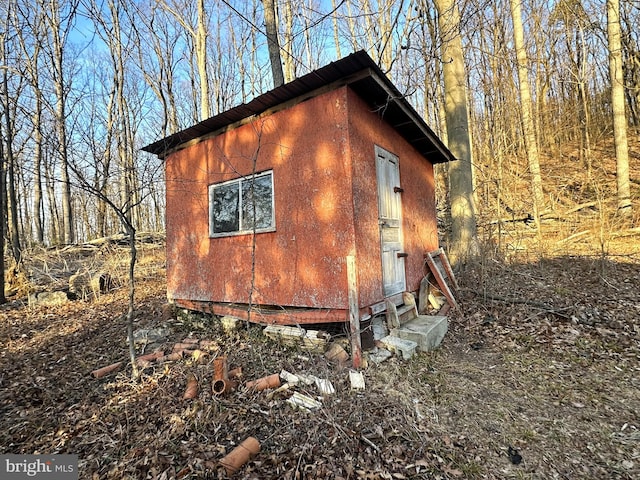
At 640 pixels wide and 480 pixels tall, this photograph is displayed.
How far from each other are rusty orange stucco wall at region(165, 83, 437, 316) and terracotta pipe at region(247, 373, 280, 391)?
1196 millimetres

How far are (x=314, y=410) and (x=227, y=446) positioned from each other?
84 cm

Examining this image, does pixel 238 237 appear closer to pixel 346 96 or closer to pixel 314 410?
pixel 346 96

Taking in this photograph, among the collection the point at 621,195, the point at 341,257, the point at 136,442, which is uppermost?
the point at 621,195

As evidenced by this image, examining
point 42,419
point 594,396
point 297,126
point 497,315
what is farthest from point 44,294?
point 594,396

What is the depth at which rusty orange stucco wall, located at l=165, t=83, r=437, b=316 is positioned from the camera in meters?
4.30

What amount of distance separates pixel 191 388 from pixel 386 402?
2.12 meters

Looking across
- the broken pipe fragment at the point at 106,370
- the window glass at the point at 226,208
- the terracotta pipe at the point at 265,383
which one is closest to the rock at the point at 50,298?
the broken pipe fragment at the point at 106,370

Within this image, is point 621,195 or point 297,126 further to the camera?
point 621,195

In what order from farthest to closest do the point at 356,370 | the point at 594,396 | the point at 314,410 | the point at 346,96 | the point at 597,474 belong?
the point at 346,96 → the point at 356,370 → the point at 594,396 → the point at 314,410 → the point at 597,474

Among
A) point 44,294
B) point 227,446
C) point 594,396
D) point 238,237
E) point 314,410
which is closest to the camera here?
point 227,446

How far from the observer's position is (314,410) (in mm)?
3119

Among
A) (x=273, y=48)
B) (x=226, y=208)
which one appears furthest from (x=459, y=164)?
(x=273, y=48)

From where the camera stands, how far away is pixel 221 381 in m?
3.40

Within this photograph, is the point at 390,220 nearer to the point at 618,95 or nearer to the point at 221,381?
the point at 221,381
